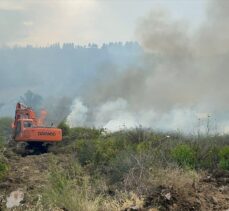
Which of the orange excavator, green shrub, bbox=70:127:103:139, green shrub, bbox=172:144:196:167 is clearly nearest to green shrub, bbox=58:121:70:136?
green shrub, bbox=70:127:103:139

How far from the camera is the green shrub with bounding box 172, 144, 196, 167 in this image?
690 inches

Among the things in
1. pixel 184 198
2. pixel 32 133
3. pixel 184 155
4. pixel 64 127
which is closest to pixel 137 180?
pixel 184 198

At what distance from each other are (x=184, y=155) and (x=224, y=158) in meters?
1.32

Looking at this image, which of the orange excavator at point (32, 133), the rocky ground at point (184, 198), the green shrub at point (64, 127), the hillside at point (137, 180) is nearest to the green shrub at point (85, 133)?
the green shrub at point (64, 127)

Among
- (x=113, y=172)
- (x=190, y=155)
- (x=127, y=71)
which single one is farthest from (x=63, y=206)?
(x=127, y=71)

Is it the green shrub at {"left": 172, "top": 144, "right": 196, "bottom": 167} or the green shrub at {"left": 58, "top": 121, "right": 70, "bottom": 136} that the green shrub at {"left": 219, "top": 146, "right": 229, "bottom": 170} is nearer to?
the green shrub at {"left": 172, "top": 144, "right": 196, "bottom": 167}

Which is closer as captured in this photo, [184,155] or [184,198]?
[184,198]

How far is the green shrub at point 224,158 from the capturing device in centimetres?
1770

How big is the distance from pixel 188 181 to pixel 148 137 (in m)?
12.2

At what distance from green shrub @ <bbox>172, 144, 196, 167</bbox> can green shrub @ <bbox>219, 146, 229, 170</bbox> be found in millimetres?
862

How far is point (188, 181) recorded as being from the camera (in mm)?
12328

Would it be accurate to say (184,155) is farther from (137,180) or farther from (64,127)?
(64,127)

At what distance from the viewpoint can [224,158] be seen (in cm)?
1798

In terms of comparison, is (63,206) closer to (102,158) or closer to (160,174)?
(160,174)
